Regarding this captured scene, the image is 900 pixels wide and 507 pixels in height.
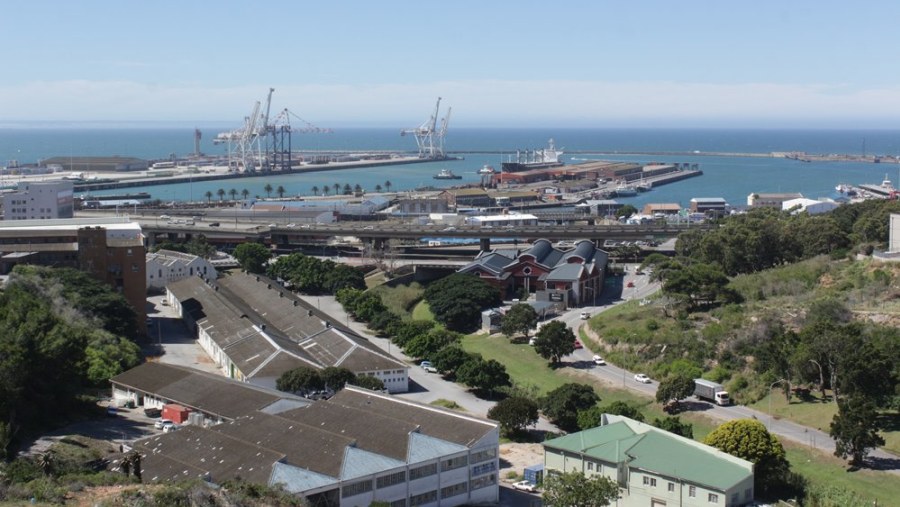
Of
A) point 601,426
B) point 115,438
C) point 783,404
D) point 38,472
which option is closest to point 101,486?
point 38,472

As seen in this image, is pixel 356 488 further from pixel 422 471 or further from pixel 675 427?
pixel 675 427

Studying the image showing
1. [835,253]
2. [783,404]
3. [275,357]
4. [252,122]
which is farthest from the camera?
[252,122]

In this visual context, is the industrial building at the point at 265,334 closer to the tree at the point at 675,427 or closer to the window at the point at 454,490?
the tree at the point at 675,427

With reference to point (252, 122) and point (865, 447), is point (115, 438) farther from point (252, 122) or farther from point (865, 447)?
point (252, 122)

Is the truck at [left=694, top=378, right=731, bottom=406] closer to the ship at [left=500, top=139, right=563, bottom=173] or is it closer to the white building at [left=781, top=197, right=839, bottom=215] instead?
the white building at [left=781, top=197, right=839, bottom=215]

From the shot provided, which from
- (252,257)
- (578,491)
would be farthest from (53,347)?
(252,257)
